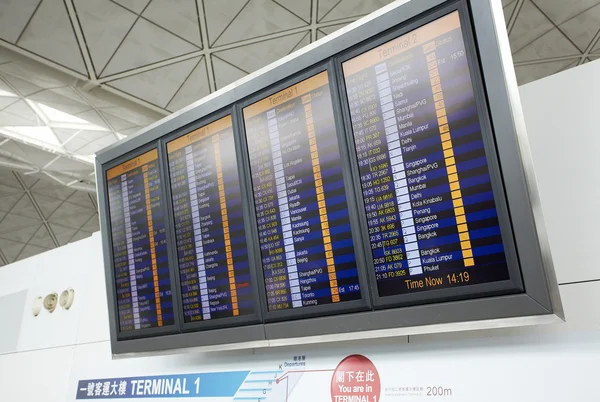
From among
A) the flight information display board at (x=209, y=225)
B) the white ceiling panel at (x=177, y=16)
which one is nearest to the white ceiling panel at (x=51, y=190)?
the white ceiling panel at (x=177, y=16)

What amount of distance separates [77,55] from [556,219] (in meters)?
8.88

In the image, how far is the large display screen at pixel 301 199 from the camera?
9.72ft

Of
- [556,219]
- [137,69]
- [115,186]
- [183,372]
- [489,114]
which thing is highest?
[137,69]

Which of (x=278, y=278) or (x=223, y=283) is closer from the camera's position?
(x=278, y=278)

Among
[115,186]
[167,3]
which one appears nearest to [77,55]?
[167,3]

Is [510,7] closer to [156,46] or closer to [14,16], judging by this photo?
[156,46]

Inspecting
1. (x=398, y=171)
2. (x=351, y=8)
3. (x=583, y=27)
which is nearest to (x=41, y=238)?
(x=351, y=8)

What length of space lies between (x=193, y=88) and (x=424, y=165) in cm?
881

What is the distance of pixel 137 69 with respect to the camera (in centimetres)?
991

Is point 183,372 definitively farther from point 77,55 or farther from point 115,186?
point 77,55

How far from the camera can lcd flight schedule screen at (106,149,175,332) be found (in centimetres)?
398

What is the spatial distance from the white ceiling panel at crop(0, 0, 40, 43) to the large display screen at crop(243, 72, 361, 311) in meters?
6.70

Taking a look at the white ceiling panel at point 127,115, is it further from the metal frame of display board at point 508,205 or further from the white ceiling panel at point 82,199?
the white ceiling panel at point 82,199

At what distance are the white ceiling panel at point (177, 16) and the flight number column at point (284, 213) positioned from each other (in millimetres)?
6316
